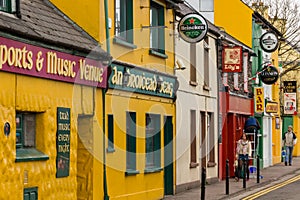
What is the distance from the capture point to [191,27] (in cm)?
2484

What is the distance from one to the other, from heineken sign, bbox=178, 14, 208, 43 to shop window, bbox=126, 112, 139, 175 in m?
3.93

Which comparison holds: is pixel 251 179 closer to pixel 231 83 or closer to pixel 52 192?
pixel 231 83

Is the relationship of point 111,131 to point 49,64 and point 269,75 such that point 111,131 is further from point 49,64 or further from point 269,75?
point 269,75

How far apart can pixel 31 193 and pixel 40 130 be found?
4.58 feet

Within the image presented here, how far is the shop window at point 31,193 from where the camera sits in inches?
621

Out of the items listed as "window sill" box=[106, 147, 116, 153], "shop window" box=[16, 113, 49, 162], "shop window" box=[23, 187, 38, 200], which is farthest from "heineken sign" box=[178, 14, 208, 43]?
"shop window" box=[23, 187, 38, 200]

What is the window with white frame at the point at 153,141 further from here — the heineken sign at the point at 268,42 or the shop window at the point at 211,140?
the heineken sign at the point at 268,42

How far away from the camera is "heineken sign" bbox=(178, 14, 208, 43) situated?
974 inches

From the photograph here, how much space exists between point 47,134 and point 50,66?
1388mm

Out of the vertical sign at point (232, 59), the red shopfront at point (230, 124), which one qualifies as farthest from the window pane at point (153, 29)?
the red shopfront at point (230, 124)

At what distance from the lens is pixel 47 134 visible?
16844mm

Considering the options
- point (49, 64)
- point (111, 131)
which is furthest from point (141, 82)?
point (49, 64)

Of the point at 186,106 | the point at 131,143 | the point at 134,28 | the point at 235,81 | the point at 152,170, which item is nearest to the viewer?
the point at 131,143

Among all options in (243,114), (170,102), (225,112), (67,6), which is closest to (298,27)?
(243,114)
